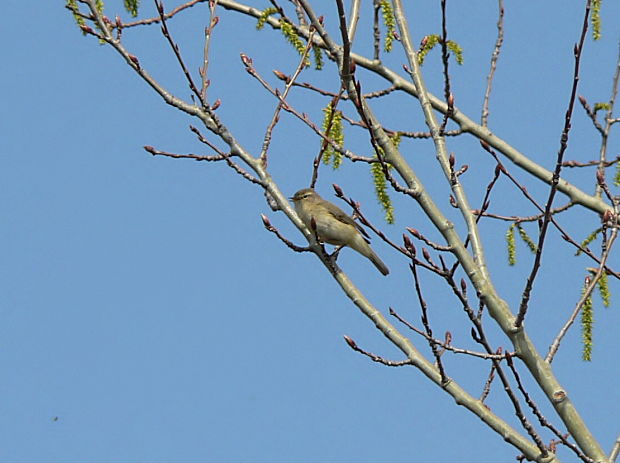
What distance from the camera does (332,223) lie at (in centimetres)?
802

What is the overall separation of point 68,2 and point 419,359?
3.19 meters

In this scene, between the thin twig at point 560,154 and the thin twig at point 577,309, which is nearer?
the thin twig at point 560,154

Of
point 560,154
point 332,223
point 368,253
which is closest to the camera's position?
point 560,154

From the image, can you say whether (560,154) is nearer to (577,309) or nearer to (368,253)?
(577,309)

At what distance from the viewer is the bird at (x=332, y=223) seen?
8.00m

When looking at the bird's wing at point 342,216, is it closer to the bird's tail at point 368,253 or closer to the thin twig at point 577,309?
the bird's tail at point 368,253

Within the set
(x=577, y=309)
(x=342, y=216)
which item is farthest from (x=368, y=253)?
(x=577, y=309)

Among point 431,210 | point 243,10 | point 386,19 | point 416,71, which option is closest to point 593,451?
point 431,210

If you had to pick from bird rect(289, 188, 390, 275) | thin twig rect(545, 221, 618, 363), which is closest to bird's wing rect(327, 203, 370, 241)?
bird rect(289, 188, 390, 275)

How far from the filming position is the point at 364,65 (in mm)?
8867

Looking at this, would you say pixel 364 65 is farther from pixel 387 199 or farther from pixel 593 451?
pixel 593 451

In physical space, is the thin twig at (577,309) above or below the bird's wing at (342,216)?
below

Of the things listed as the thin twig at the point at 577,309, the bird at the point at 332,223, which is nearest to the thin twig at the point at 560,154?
the thin twig at the point at 577,309

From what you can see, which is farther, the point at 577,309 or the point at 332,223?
the point at 332,223
